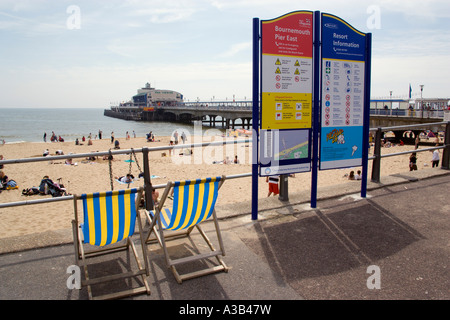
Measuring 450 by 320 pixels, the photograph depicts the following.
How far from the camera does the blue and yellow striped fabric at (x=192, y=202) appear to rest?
333 cm

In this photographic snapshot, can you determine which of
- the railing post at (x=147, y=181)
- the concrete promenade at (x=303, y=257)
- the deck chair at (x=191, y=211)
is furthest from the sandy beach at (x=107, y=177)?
the deck chair at (x=191, y=211)

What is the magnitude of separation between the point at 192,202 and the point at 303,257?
1323mm

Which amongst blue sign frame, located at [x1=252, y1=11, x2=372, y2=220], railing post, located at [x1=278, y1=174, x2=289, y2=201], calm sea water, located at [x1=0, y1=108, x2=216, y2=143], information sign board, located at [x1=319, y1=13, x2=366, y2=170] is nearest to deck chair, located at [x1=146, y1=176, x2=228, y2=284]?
blue sign frame, located at [x1=252, y1=11, x2=372, y2=220]

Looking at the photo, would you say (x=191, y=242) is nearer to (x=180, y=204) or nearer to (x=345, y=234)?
(x=180, y=204)

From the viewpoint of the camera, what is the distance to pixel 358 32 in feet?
17.2

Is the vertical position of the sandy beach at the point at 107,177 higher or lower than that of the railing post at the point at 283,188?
lower

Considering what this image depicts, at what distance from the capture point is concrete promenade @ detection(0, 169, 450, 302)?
9.79 feet

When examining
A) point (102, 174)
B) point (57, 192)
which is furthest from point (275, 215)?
point (102, 174)

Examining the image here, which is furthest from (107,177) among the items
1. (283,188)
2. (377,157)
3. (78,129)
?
(78,129)

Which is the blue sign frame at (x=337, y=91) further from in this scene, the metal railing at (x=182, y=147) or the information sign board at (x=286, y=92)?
the metal railing at (x=182, y=147)

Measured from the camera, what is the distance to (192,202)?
341cm

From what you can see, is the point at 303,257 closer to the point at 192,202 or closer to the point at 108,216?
the point at 192,202

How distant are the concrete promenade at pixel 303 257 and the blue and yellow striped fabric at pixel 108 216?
0.45 meters

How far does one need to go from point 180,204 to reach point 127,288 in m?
0.89
